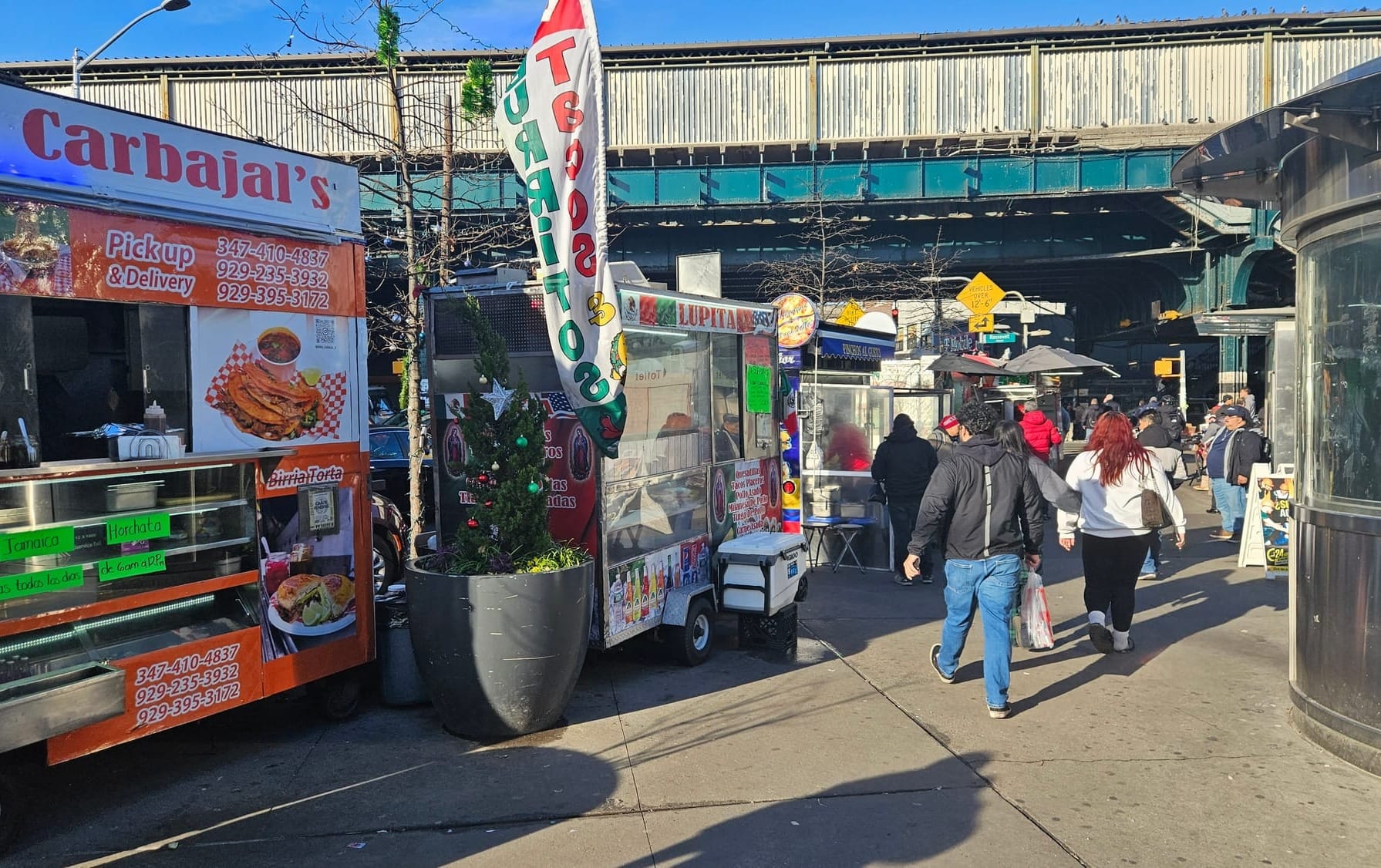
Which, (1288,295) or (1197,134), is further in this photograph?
(1288,295)

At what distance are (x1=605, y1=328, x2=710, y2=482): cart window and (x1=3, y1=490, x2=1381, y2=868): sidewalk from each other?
4.95ft

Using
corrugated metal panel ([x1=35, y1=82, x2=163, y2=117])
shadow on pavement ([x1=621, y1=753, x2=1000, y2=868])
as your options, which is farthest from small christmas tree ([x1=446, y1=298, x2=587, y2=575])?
corrugated metal panel ([x1=35, y1=82, x2=163, y2=117])

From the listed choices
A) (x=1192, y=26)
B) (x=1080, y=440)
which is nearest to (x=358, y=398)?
(x=1192, y=26)

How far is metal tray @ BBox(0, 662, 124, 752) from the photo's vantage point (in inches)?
155

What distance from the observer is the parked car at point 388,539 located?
960 centimetres

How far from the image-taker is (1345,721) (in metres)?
5.09

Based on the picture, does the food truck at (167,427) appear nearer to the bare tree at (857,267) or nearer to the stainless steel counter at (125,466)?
the stainless steel counter at (125,466)

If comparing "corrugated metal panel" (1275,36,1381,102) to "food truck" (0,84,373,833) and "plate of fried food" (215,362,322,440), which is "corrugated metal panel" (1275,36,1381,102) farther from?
"plate of fried food" (215,362,322,440)

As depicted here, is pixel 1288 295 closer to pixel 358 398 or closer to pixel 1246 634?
→ pixel 1246 634

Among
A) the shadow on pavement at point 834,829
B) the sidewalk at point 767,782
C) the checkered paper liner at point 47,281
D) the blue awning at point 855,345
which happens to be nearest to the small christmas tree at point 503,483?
the sidewalk at point 767,782

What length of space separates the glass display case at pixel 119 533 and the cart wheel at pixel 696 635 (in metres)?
2.92

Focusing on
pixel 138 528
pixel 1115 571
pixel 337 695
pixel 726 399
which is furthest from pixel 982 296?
pixel 138 528

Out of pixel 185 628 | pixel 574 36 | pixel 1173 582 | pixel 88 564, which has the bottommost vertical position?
pixel 1173 582

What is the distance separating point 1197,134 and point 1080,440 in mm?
12461
